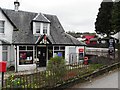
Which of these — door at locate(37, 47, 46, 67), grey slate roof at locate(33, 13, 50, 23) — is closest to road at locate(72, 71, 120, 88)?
door at locate(37, 47, 46, 67)

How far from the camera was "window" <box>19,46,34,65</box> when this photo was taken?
25767mm

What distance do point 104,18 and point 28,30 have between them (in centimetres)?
Result: 3701

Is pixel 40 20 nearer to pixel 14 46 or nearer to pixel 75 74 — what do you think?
pixel 14 46

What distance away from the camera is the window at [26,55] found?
2577 centimetres

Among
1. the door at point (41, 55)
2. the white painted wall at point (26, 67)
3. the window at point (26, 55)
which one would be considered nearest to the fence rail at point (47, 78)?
the white painted wall at point (26, 67)

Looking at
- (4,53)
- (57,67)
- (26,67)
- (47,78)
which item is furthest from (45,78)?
(4,53)

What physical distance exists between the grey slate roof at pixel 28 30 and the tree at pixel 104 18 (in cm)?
3119

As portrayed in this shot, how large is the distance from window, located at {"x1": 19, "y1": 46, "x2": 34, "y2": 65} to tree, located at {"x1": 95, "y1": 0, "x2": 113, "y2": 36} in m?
36.9

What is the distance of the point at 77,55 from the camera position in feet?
100

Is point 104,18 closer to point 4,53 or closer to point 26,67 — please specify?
point 26,67

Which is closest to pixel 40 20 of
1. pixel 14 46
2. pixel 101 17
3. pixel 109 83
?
pixel 14 46

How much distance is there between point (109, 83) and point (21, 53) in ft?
50.1

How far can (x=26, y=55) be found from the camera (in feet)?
85.9

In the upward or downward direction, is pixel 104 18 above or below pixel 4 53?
above
